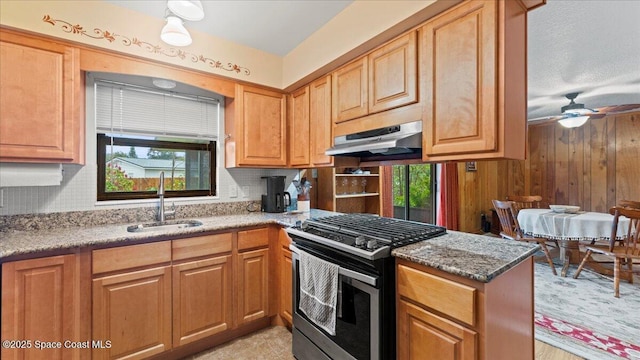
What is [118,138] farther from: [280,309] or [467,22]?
[467,22]

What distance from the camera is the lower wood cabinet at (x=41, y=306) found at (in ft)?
4.67

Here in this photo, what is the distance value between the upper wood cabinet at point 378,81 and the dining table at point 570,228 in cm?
302

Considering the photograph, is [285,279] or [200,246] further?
[285,279]

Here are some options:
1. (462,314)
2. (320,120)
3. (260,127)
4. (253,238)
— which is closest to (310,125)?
(320,120)

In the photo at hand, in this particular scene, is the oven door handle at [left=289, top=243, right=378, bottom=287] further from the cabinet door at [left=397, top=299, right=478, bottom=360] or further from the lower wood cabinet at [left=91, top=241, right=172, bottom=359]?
the lower wood cabinet at [left=91, top=241, right=172, bottom=359]

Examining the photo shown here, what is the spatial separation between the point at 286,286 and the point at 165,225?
3.60 ft

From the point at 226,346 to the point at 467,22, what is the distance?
2631mm

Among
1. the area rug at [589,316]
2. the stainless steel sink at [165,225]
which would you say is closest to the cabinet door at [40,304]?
the stainless steel sink at [165,225]

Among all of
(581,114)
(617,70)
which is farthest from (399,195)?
(617,70)

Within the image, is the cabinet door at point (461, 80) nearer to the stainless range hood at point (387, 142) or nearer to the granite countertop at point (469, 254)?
the stainless range hood at point (387, 142)

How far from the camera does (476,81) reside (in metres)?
1.38

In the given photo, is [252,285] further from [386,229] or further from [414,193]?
[414,193]

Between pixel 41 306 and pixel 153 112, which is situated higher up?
pixel 153 112

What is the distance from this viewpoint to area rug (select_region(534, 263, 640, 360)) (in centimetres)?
201
